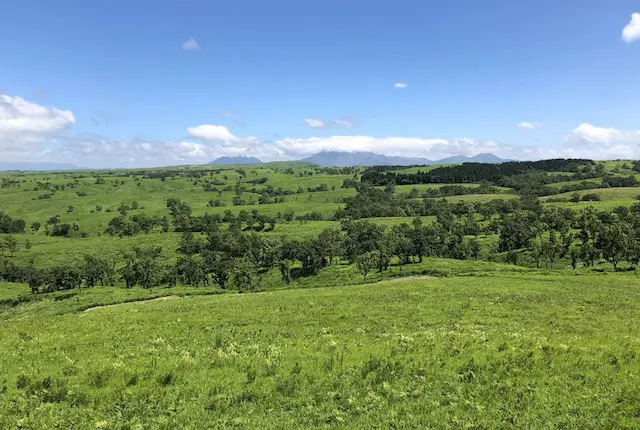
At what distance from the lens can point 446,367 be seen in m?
17.8

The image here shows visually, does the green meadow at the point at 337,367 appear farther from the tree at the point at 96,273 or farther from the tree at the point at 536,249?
the tree at the point at 96,273

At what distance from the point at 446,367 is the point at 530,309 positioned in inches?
715

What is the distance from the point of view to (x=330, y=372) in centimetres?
1734

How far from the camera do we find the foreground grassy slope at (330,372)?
13.7 meters

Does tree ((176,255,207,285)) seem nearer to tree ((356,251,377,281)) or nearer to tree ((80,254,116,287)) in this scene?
tree ((80,254,116,287))

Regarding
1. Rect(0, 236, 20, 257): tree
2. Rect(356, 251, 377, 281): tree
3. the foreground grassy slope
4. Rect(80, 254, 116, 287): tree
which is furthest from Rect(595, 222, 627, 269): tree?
Rect(0, 236, 20, 257): tree

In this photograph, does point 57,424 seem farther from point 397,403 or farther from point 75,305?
point 75,305

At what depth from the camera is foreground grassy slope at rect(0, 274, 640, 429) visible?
13664mm

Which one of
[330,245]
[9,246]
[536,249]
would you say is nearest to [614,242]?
[536,249]

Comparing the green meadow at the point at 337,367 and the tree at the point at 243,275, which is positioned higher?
the green meadow at the point at 337,367

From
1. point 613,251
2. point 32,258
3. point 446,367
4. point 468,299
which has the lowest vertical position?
point 32,258

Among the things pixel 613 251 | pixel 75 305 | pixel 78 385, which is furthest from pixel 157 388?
pixel 613 251

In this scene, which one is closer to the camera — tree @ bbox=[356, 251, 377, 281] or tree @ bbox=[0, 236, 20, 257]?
tree @ bbox=[356, 251, 377, 281]

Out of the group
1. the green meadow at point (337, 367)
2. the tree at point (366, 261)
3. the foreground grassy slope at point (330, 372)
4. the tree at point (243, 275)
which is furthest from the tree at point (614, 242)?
the tree at point (243, 275)
